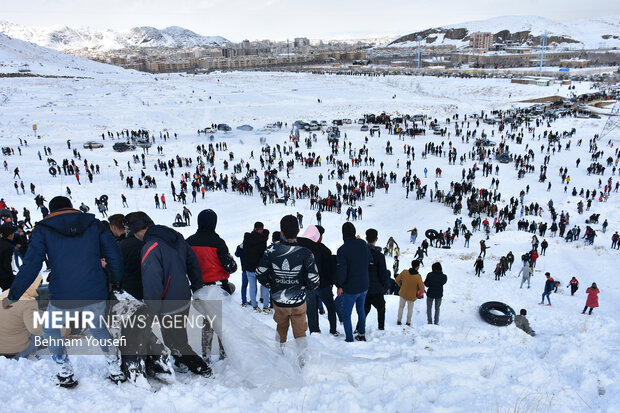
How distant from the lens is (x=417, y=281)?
6.47 metres

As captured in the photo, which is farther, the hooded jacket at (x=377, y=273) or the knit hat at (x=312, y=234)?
the hooded jacket at (x=377, y=273)

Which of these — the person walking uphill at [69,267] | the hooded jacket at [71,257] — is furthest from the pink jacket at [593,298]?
the hooded jacket at [71,257]

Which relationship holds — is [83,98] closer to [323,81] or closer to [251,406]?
[323,81]

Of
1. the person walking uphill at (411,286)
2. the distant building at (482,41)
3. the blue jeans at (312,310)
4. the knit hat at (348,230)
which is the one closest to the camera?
the knit hat at (348,230)

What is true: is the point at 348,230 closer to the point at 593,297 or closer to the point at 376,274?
the point at 376,274

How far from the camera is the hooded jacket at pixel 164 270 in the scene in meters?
3.11

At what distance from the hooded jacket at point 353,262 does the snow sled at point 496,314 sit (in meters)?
5.48

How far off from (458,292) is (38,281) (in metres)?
9.90

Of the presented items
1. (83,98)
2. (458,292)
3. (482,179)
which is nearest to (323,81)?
(83,98)

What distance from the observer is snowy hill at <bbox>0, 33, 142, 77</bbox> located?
76625 millimetres

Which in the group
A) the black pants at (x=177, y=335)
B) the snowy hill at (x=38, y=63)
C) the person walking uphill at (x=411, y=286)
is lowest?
the person walking uphill at (x=411, y=286)

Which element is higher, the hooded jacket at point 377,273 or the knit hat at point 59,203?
the knit hat at point 59,203

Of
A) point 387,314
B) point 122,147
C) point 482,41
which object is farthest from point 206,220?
point 482,41

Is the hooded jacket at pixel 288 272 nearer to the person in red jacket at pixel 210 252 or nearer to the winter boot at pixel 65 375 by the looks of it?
the person in red jacket at pixel 210 252
